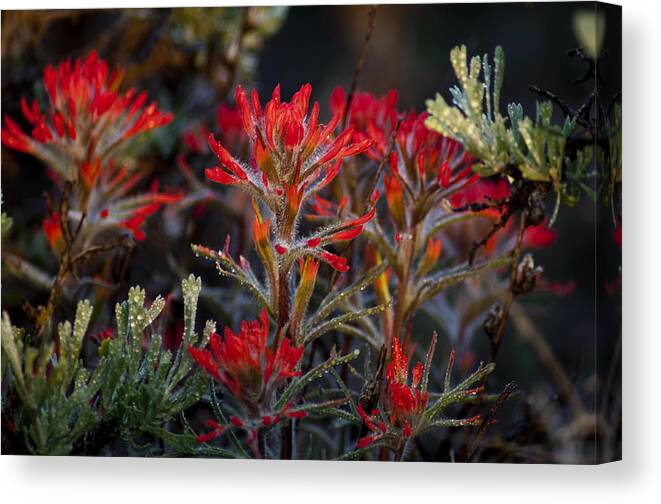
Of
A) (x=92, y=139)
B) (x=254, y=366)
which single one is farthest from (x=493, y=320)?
(x=92, y=139)

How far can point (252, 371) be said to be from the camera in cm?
136

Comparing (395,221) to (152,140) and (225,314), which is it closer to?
(225,314)

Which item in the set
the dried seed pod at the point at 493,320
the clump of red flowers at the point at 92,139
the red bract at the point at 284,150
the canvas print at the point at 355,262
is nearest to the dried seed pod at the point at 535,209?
the canvas print at the point at 355,262

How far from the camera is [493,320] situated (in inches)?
55.9

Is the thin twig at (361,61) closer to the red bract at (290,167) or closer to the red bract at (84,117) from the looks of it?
the red bract at (290,167)

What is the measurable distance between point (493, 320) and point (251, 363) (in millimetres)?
315

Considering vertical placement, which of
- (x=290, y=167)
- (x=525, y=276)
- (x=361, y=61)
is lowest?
(x=525, y=276)

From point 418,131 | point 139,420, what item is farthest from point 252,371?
point 418,131

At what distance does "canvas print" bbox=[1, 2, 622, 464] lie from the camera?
138cm

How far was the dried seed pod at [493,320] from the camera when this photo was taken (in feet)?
4.65

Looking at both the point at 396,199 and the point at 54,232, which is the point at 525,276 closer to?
the point at 396,199

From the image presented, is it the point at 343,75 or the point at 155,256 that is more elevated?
the point at 343,75

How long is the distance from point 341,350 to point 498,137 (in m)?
Answer: 0.34

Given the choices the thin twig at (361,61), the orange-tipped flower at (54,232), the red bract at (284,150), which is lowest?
the orange-tipped flower at (54,232)
